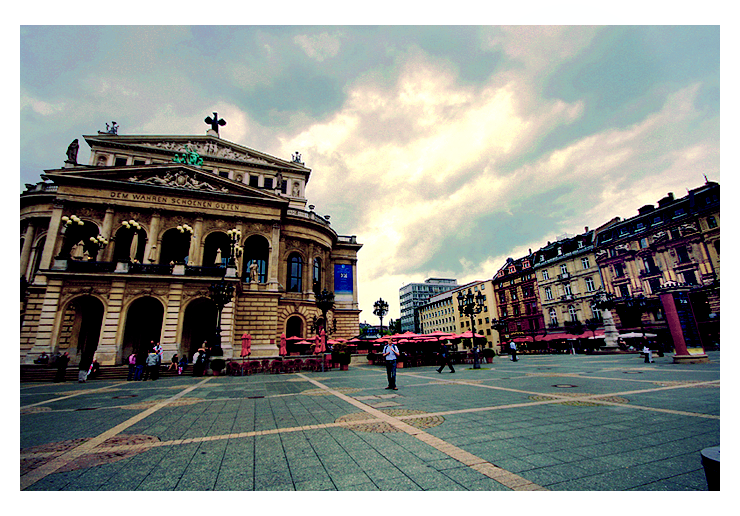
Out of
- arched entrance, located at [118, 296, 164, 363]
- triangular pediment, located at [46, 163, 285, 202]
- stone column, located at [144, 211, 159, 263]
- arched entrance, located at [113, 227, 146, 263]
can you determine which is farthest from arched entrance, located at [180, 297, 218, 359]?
triangular pediment, located at [46, 163, 285, 202]

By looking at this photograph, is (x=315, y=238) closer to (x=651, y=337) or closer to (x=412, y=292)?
(x=651, y=337)

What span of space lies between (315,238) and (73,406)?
29312 mm

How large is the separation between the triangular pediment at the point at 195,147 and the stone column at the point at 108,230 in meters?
9.63

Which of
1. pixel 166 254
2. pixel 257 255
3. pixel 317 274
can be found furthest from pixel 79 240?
pixel 317 274

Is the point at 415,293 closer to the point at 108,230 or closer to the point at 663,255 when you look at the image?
the point at 663,255

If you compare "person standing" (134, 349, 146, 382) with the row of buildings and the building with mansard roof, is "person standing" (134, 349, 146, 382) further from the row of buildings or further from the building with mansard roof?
the row of buildings

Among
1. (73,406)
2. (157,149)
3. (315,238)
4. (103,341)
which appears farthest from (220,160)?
(73,406)

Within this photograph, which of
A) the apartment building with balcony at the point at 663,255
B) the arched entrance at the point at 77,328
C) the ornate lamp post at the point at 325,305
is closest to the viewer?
the ornate lamp post at the point at 325,305

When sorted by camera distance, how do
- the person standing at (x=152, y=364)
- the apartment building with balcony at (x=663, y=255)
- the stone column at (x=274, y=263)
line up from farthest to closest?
the stone column at (x=274, y=263), the apartment building with balcony at (x=663, y=255), the person standing at (x=152, y=364)

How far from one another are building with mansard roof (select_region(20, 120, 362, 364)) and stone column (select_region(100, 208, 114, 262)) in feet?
0.28

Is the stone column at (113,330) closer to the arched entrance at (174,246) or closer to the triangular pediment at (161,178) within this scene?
the arched entrance at (174,246)

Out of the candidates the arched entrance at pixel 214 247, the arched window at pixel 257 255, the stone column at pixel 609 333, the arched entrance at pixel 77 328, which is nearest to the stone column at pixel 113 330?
the arched entrance at pixel 77 328

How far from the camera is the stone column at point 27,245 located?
96.6 ft

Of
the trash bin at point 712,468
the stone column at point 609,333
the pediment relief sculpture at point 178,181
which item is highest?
the pediment relief sculpture at point 178,181
